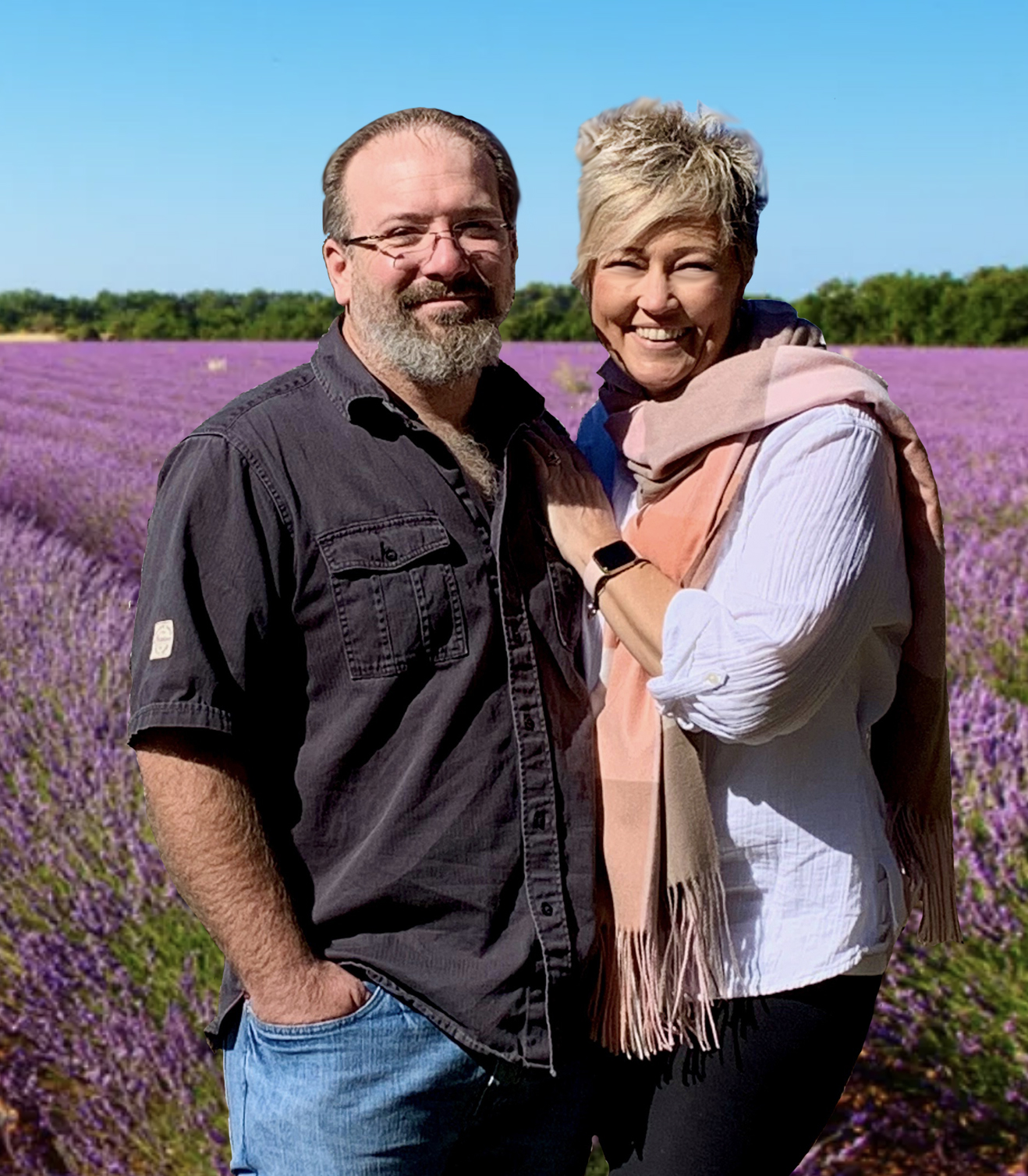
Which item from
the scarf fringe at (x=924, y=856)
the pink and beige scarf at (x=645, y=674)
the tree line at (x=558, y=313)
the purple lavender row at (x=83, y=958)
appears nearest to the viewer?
the pink and beige scarf at (x=645, y=674)

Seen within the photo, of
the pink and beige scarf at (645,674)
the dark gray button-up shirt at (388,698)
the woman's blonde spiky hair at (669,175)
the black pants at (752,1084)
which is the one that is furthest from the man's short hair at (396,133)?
the black pants at (752,1084)

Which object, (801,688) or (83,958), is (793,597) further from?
(83,958)

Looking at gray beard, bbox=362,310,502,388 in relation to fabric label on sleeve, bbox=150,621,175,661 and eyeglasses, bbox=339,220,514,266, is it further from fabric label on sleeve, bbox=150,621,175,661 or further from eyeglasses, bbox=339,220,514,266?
fabric label on sleeve, bbox=150,621,175,661

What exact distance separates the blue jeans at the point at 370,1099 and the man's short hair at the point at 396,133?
0.94m

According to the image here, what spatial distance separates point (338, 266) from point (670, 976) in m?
0.97

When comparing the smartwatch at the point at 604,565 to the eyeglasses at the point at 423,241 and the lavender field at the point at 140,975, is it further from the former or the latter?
the lavender field at the point at 140,975

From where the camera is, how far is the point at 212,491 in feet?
4.59

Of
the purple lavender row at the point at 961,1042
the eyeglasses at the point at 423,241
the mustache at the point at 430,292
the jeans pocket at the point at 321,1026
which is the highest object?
the eyeglasses at the point at 423,241

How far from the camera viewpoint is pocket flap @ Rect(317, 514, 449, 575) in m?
1.44

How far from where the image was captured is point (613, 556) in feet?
5.00

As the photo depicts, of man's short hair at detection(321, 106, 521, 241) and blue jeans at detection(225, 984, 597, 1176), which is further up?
man's short hair at detection(321, 106, 521, 241)

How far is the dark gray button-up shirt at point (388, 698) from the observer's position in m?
1.41

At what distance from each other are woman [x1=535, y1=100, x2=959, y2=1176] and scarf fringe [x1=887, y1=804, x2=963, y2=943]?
0.76 ft

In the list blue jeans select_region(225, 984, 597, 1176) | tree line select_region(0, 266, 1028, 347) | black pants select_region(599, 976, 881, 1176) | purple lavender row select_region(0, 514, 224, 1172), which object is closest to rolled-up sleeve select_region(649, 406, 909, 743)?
black pants select_region(599, 976, 881, 1176)
